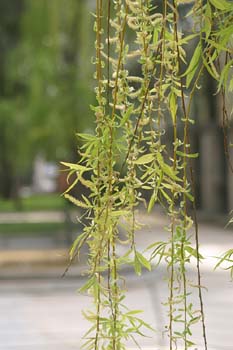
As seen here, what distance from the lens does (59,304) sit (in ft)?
22.8

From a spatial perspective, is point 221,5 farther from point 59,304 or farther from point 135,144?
point 59,304

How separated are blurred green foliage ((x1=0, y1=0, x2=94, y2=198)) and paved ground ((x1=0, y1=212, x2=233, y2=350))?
2458mm

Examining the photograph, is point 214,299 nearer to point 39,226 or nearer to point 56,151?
point 56,151

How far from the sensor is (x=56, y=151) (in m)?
14.3

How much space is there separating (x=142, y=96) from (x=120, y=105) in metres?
0.05

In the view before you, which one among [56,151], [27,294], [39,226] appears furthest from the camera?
[39,226]

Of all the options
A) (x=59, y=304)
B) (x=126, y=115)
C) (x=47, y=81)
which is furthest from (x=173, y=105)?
(x=47, y=81)

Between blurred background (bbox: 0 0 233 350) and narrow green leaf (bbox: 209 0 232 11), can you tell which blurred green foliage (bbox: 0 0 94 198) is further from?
narrow green leaf (bbox: 209 0 232 11)

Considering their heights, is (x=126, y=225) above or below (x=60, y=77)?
below

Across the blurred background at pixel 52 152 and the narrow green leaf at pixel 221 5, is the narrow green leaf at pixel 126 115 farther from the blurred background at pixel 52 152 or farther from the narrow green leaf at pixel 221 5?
the blurred background at pixel 52 152

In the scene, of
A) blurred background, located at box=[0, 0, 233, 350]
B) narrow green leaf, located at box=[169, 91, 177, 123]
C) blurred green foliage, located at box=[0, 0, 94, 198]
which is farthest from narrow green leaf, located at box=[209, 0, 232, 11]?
blurred green foliage, located at box=[0, 0, 94, 198]

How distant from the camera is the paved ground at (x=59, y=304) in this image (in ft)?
16.6

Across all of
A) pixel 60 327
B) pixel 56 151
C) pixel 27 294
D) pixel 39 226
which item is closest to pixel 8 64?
pixel 56 151

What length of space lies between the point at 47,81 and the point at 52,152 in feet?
6.26
